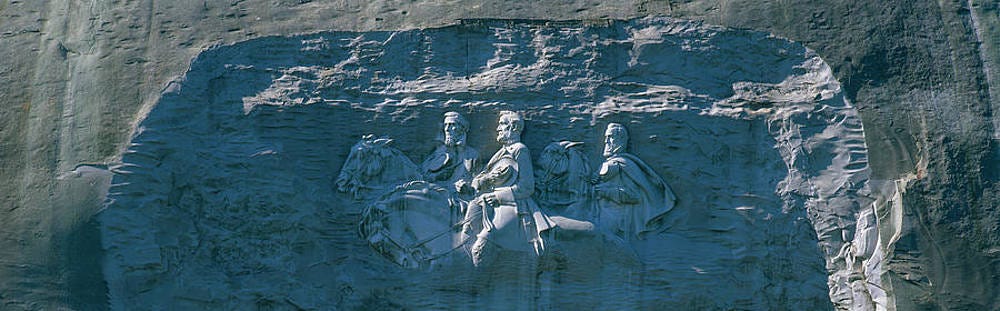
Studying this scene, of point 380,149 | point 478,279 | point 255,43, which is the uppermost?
point 255,43

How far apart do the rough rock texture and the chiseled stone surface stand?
4.3 inches

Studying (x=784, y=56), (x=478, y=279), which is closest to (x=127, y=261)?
(x=478, y=279)

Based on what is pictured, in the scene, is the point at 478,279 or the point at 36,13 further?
the point at 36,13

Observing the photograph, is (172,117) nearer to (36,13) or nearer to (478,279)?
(36,13)

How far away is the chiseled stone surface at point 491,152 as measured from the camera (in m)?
9.12

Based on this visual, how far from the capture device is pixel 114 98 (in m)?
9.43

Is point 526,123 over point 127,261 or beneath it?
over

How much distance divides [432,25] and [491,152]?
83cm

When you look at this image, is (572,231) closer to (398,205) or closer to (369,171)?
(398,205)

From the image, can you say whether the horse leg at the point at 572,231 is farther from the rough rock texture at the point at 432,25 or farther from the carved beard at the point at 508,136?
the rough rock texture at the point at 432,25

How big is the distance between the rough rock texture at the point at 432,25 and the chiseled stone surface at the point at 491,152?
0.36 ft

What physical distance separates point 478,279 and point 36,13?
121 inches

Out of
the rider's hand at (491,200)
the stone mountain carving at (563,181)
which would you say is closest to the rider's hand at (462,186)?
the rider's hand at (491,200)

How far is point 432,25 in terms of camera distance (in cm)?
964
